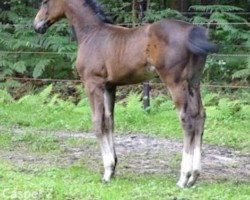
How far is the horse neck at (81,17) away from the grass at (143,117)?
275 centimetres

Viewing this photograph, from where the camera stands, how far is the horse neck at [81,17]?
268 inches

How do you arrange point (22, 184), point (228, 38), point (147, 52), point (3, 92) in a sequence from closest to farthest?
point (22, 184), point (147, 52), point (3, 92), point (228, 38)

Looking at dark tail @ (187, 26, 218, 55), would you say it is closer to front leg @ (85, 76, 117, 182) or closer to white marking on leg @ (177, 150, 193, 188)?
white marking on leg @ (177, 150, 193, 188)

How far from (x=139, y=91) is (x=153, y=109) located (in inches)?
78.1

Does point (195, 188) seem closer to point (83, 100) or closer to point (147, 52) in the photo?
point (147, 52)

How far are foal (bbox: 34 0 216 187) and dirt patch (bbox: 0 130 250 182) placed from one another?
0.62 metres

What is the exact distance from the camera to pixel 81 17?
6.87 metres

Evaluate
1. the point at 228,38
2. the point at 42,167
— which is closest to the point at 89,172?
the point at 42,167

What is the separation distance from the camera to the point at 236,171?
6.86 m

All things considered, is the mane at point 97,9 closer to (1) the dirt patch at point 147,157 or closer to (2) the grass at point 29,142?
(1) the dirt patch at point 147,157

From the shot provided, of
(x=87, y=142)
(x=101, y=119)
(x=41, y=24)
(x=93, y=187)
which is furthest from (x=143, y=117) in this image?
(x=93, y=187)

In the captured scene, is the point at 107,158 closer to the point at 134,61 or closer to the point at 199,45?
the point at 134,61

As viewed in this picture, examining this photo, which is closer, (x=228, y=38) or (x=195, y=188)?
(x=195, y=188)

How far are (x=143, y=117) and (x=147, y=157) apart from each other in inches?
96.9
